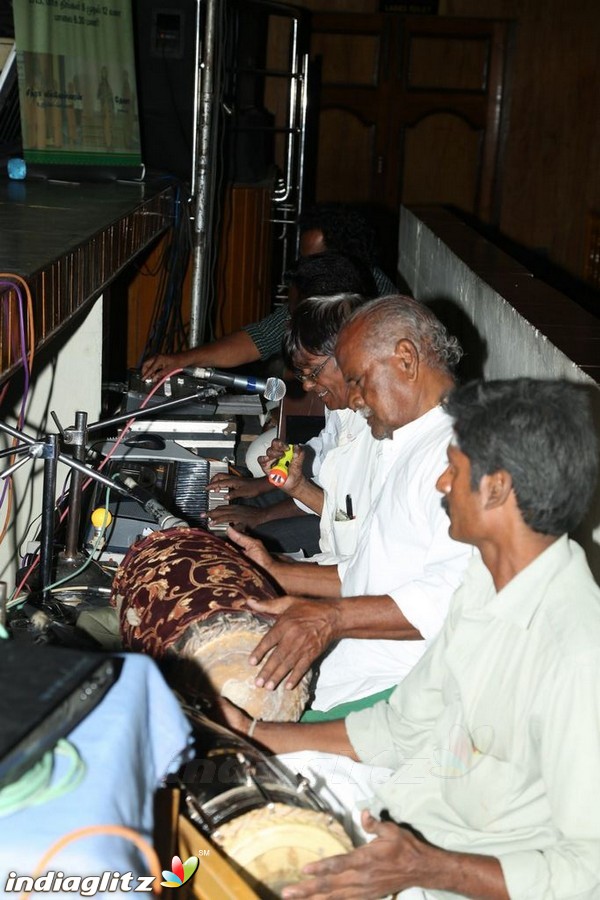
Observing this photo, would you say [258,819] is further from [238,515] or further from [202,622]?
[238,515]

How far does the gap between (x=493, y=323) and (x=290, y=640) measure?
154cm

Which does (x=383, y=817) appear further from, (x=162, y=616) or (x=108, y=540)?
(x=108, y=540)

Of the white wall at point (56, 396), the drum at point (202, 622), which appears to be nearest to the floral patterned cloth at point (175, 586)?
the drum at point (202, 622)

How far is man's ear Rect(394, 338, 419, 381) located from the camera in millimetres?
2227

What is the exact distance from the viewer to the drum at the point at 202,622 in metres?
1.85

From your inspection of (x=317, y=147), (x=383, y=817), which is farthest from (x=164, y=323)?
(x=383, y=817)

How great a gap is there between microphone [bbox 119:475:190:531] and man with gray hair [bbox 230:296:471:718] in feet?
0.67

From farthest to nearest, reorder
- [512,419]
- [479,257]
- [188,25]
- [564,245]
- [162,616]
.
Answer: [564,245]
[188,25]
[479,257]
[162,616]
[512,419]

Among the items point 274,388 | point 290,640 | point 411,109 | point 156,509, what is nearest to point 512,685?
point 290,640

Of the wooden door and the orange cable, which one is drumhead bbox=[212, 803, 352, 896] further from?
the wooden door

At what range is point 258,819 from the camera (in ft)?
4.46

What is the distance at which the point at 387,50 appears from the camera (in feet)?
25.1

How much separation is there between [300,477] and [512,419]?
151cm

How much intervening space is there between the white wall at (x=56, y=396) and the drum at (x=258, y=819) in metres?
1.91
